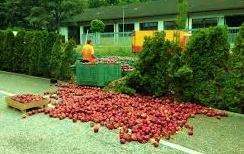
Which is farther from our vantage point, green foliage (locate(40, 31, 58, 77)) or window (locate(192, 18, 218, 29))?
window (locate(192, 18, 218, 29))

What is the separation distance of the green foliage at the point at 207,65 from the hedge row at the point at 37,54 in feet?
20.0

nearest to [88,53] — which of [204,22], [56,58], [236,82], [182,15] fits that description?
[56,58]

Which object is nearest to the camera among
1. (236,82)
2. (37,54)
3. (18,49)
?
(236,82)

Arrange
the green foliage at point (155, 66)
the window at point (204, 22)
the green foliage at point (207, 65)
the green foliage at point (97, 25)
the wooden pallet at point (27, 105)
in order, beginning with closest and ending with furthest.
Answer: the wooden pallet at point (27, 105), the green foliage at point (207, 65), the green foliage at point (155, 66), the window at point (204, 22), the green foliage at point (97, 25)

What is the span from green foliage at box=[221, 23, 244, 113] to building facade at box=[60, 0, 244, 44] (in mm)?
28626

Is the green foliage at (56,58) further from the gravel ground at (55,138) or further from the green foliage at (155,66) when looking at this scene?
the gravel ground at (55,138)

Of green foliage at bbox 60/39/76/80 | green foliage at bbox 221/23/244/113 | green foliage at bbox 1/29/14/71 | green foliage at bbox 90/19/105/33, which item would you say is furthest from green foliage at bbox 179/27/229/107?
green foliage at bbox 90/19/105/33

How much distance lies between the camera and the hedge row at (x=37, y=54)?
1620cm

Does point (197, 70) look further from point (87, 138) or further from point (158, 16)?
point (158, 16)

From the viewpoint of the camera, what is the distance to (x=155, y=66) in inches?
468

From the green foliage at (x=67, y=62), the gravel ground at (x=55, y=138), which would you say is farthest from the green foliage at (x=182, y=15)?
the gravel ground at (x=55, y=138)

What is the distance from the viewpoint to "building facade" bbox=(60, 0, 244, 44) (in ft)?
129

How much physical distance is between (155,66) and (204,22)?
3076 cm

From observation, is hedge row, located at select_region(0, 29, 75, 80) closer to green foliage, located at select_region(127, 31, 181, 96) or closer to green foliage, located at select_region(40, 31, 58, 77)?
green foliage, located at select_region(40, 31, 58, 77)
